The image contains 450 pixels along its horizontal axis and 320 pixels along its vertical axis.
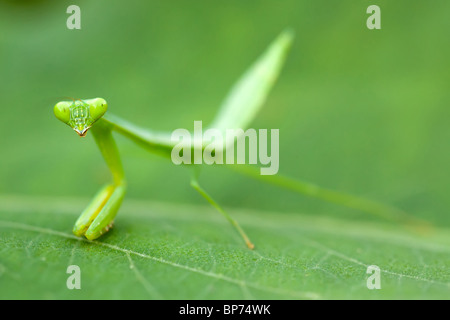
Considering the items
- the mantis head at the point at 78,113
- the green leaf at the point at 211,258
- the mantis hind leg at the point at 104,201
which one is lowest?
the green leaf at the point at 211,258

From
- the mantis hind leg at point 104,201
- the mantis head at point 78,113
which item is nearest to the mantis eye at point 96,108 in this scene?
the mantis head at point 78,113

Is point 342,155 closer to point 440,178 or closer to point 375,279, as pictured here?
point 440,178

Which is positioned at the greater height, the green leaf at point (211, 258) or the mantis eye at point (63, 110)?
the mantis eye at point (63, 110)
